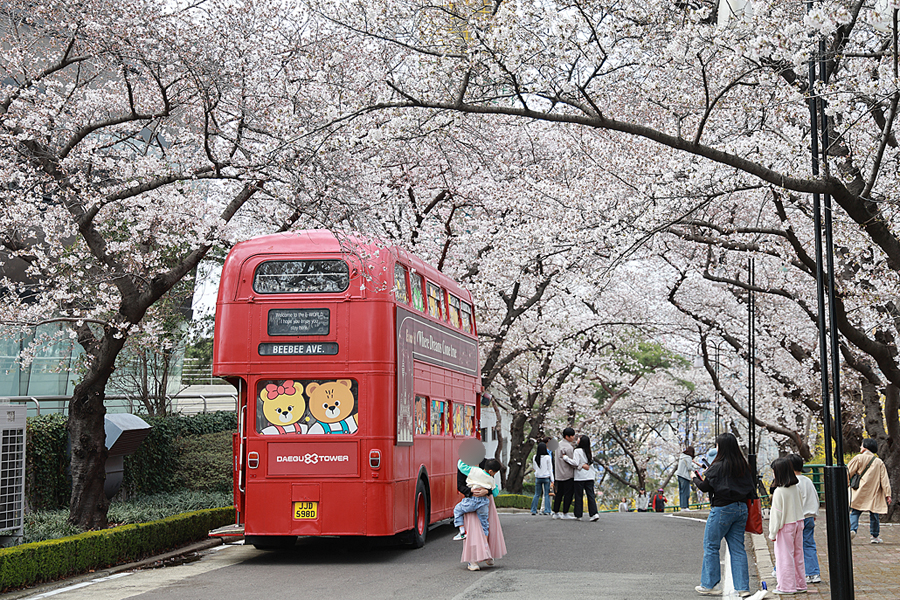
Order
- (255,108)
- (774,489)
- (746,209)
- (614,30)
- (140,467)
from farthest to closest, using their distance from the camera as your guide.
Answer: (746,209) → (140,467) → (255,108) → (774,489) → (614,30)

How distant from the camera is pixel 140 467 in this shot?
18344mm

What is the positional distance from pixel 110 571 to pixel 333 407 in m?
3.51

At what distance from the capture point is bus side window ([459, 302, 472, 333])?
17688mm

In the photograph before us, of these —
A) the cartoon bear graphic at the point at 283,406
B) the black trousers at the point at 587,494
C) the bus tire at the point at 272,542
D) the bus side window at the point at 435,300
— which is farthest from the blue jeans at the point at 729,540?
the black trousers at the point at 587,494

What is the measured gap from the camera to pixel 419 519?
14.1 metres

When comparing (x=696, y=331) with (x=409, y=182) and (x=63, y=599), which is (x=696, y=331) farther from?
(x=63, y=599)

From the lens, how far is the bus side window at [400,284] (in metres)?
12.8

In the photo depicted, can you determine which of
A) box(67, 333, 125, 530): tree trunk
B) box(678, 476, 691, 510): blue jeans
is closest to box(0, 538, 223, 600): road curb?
box(67, 333, 125, 530): tree trunk

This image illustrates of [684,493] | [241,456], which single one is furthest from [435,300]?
[684,493]

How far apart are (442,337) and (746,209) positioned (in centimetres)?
1007

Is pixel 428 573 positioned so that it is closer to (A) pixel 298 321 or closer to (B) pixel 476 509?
(B) pixel 476 509

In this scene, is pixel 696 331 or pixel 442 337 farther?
pixel 696 331

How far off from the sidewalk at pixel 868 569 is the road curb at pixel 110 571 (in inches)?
312

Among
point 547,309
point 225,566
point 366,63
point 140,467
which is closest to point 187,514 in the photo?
point 225,566
